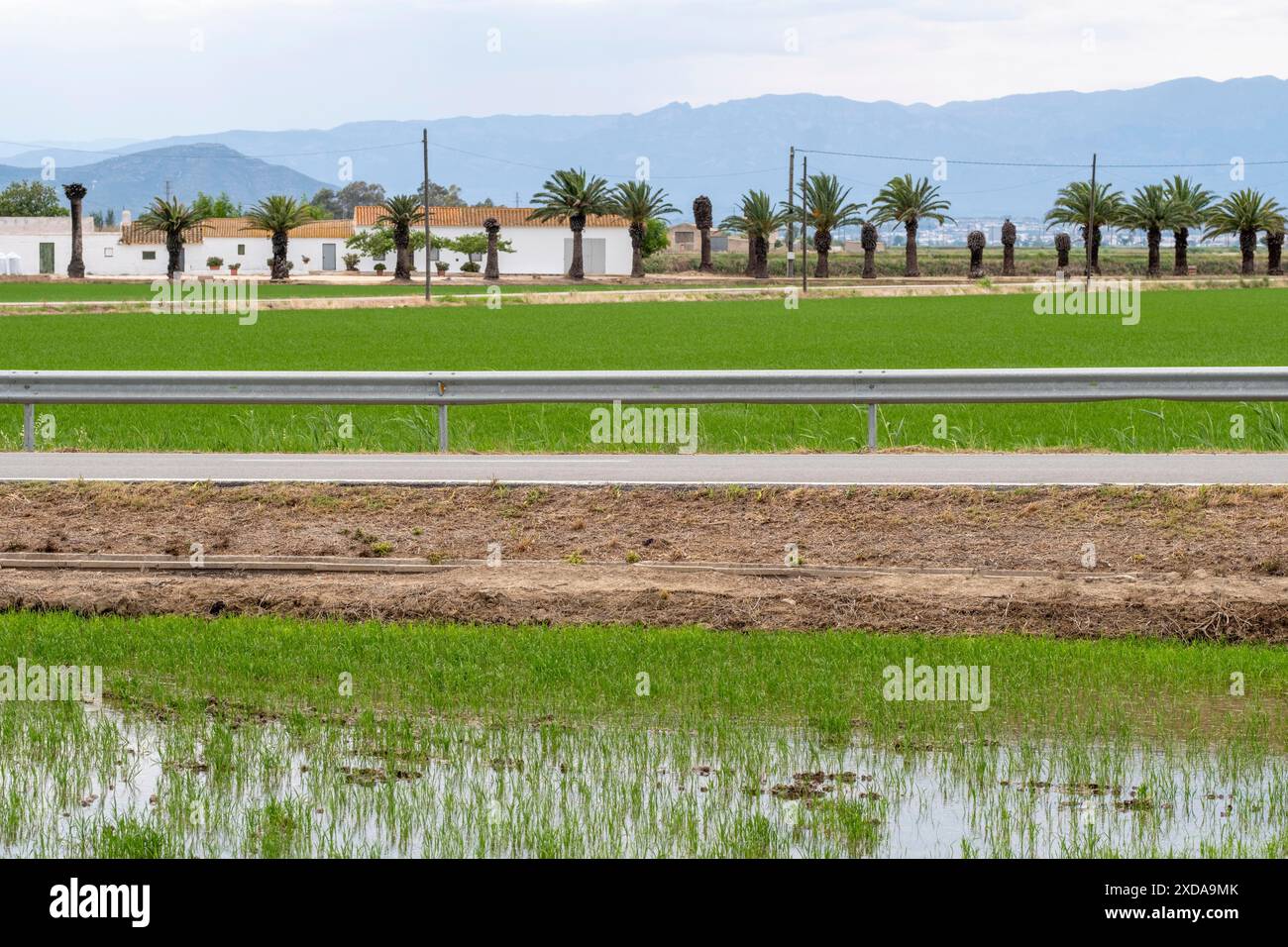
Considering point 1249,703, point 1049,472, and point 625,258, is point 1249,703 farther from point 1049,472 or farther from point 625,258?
point 625,258

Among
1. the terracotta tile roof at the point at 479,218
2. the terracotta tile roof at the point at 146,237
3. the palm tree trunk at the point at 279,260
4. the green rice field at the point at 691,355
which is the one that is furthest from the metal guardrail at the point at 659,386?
the terracotta tile roof at the point at 146,237

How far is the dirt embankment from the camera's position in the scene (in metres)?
10.2

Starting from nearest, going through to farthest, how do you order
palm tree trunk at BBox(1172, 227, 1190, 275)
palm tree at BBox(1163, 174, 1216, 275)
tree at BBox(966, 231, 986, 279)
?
tree at BBox(966, 231, 986, 279) → palm tree trunk at BBox(1172, 227, 1190, 275) → palm tree at BBox(1163, 174, 1216, 275)

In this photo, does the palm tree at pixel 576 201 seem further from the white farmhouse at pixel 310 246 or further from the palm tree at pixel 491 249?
the palm tree at pixel 491 249

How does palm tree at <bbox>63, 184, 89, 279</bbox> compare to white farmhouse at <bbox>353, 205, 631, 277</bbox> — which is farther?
white farmhouse at <bbox>353, 205, 631, 277</bbox>

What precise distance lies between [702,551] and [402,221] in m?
87.0

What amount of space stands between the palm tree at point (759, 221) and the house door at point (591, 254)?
9.13m

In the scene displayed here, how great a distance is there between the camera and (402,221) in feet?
316

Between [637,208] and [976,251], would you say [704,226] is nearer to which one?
[637,208]

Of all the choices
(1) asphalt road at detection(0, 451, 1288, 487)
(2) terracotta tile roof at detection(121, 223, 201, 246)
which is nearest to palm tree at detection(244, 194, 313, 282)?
(2) terracotta tile roof at detection(121, 223, 201, 246)

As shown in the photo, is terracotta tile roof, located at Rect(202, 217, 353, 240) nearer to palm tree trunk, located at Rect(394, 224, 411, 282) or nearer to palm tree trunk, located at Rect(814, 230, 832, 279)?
palm tree trunk, located at Rect(394, 224, 411, 282)

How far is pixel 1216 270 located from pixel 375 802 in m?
129

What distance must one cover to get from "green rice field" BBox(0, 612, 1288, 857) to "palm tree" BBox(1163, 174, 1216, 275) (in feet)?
358

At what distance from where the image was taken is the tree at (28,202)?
6048 inches
